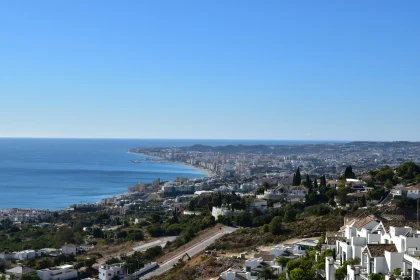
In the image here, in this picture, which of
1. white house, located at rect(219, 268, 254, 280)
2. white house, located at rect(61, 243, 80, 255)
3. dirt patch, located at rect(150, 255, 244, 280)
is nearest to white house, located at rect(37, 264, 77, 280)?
dirt patch, located at rect(150, 255, 244, 280)

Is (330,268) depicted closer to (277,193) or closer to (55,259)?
(55,259)

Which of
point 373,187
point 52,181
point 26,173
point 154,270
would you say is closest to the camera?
point 154,270

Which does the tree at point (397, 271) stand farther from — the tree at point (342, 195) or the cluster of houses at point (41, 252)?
the cluster of houses at point (41, 252)

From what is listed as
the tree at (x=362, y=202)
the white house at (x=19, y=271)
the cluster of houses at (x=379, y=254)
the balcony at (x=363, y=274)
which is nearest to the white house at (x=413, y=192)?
the tree at (x=362, y=202)

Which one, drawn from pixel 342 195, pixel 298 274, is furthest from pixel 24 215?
pixel 298 274

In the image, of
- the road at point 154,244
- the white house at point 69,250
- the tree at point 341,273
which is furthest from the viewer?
the white house at point 69,250

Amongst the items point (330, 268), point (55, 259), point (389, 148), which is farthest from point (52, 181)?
point (389, 148)
